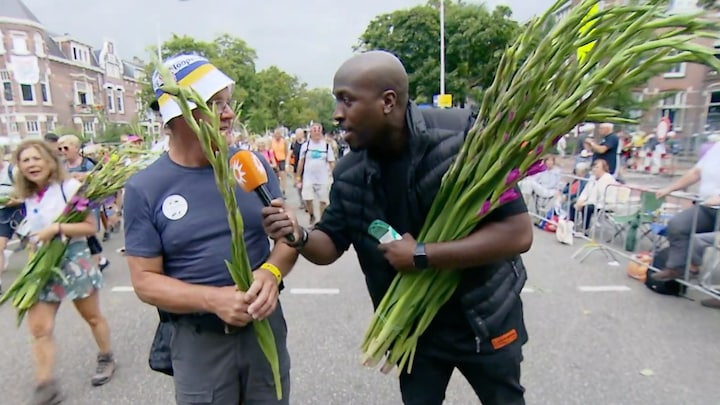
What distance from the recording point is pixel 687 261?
4445mm

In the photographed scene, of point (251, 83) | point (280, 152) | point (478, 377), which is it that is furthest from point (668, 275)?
point (251, 83)

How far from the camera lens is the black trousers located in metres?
1.59

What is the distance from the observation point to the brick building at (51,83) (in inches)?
1457

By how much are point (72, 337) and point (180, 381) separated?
287 centimetres

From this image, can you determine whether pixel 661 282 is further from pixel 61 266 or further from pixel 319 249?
pixel 61 266

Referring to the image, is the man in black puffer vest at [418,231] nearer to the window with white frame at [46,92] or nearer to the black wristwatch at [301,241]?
the black wristwatch at [301,241]

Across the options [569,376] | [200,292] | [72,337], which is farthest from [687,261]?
[72,337]

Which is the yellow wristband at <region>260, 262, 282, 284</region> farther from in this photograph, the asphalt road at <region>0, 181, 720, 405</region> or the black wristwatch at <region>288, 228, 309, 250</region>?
the asphalt road at <region>0, 181, 720, 405</region>

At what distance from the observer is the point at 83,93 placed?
150ft

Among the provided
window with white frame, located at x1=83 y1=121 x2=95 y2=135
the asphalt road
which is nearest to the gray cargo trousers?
the asphalt road

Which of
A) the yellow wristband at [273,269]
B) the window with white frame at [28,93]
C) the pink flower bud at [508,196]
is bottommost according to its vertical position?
the yellow wristband at [273,269]

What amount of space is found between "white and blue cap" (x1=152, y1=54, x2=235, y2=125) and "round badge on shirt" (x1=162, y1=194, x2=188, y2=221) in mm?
272

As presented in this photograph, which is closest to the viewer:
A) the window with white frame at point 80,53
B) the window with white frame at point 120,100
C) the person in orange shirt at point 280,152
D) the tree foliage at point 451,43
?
the person in orange shirt at point 280,152

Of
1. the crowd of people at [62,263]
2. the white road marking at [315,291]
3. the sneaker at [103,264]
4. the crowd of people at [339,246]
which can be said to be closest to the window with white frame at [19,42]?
the sneaker at [103,264]
